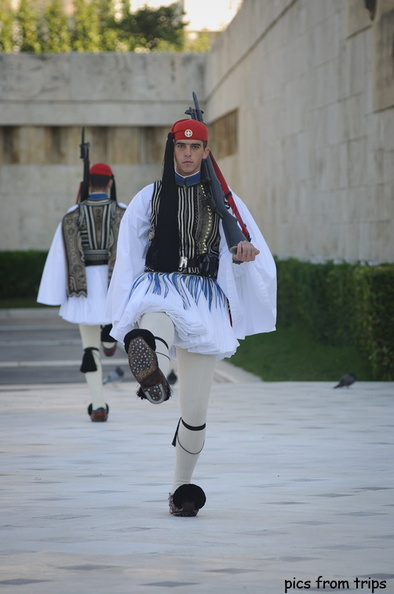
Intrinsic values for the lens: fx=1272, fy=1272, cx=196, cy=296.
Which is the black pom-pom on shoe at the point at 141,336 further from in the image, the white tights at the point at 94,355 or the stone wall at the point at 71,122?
the stone wall at the point at 71,122

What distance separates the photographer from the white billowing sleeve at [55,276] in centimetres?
1078

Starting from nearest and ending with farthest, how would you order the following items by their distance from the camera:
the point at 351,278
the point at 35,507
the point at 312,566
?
the point at 312,566, the point at 35,507, the point at 351,278

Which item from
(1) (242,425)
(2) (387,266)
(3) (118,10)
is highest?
(3) (118,10)

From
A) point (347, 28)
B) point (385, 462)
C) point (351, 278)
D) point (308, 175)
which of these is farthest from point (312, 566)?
point (308, 175)

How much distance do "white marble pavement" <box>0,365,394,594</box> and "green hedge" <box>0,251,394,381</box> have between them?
57.0 inches

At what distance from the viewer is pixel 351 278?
595 inches

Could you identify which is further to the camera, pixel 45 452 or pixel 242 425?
pixel 242 425

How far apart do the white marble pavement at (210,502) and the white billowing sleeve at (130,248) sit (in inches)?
43.7

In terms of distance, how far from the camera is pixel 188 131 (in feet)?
21.7

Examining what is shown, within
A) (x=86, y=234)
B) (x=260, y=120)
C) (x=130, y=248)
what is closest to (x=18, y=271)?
(x=260, y=120)

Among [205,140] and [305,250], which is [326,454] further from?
[305,250]

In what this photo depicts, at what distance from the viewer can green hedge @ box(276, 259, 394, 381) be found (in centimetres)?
1336

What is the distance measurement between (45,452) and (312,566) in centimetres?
416

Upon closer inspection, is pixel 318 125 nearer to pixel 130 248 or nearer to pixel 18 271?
pixel 130 248
